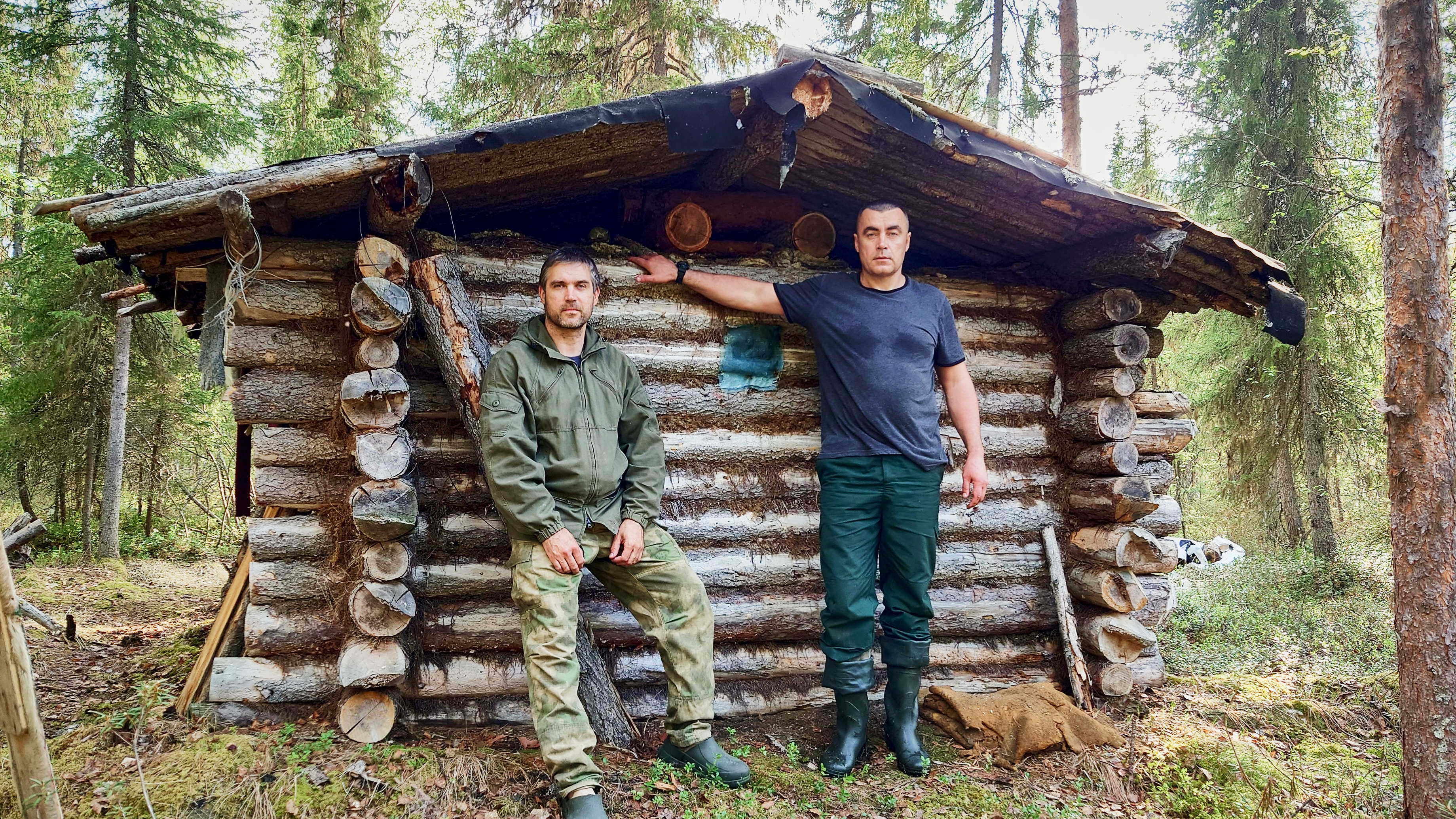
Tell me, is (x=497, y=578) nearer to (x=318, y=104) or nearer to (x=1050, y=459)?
(x=1050, y=459)

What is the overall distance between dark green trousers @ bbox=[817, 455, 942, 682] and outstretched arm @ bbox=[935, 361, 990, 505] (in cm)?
25

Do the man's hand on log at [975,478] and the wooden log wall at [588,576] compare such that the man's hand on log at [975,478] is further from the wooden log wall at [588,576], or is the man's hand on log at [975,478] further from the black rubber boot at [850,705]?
the black rubber boot at [850,705]

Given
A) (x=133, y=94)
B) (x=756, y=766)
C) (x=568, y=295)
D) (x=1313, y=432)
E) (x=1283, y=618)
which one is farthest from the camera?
(x=133, y=94)

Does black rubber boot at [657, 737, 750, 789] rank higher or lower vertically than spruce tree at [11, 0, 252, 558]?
lower

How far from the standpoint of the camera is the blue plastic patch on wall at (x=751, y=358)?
5.07 metres

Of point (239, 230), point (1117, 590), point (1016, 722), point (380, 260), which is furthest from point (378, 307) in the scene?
point (1117, 590)

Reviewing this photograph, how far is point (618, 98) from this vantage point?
436 inches

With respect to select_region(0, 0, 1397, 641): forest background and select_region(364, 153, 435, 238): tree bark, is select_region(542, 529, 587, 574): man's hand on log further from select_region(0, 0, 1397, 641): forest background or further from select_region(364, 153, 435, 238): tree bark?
select_region(0, 0, 1397, 641): forest background

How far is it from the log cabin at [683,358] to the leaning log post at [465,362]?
22 millimetres

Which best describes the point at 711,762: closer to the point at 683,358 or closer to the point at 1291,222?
the point at 683,358

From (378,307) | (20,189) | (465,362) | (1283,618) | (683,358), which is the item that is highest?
(20,189)

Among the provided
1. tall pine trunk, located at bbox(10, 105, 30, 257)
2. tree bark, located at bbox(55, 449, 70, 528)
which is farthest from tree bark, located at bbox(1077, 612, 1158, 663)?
tall pine trunk, located at bbox(10, 105, 30, 257)

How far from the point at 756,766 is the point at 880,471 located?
66.9 inches

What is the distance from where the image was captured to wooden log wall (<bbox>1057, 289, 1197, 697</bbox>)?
5348mm
